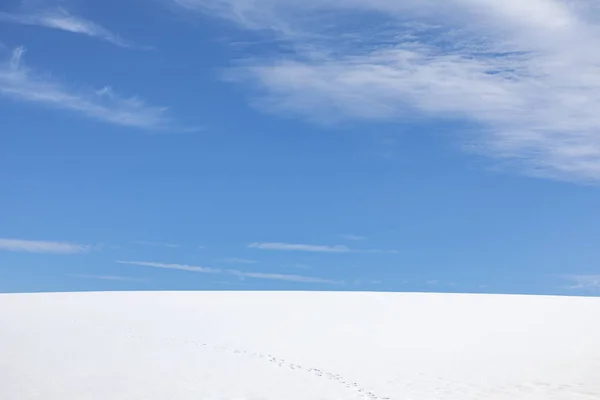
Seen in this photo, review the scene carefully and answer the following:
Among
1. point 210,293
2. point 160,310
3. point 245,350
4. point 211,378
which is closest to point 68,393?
point 211,378

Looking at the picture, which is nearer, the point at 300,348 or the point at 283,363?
the point at 283,363

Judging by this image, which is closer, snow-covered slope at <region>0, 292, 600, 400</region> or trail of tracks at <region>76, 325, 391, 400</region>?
trail of tracks at <region>76, 325, 391, 400</region>

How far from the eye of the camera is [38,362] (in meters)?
15.3

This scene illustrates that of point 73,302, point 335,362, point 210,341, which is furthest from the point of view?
point 73,302

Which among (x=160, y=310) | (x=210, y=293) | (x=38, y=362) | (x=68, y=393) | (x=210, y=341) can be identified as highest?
(x=210, y=293)

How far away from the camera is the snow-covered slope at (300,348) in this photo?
12719 millimetres

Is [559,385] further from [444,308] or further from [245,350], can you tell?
[444,308]

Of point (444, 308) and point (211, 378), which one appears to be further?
point (444, 308)

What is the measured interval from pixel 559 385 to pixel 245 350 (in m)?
7.65

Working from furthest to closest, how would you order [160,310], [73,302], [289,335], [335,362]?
[73,302], [160,310], [289,335], [335,362]

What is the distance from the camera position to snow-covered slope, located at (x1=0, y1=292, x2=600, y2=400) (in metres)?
12.7

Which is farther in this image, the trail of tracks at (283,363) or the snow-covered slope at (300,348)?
the snow-covered slope at (300,348)

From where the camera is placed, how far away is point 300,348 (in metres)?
17.9

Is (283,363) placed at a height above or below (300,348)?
below
